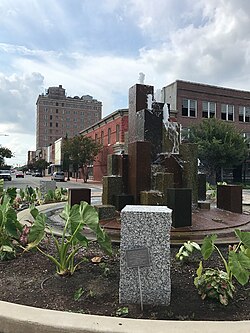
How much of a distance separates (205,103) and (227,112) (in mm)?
3756

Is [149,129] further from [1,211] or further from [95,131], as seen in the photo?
[95,131]

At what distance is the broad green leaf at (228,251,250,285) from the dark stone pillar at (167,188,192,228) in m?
3.35

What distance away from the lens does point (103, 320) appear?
2777 millimetres

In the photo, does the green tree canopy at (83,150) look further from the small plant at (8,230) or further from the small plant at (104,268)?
the small plant at (104,268)

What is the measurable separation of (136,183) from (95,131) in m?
45.0

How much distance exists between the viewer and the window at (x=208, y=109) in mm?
46375

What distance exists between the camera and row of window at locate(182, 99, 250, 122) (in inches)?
1779

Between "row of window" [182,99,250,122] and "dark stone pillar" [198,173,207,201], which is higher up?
"row of window" [182,99,250,122]

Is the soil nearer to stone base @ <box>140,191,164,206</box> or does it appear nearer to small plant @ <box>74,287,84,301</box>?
small plant @ <box>74,287,84,301</box>

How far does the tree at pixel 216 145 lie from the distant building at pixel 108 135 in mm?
8065

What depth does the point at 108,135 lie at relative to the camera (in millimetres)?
46781

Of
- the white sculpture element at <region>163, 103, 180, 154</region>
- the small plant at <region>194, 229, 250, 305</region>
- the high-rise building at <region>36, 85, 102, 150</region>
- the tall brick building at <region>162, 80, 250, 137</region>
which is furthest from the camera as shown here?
the high-rise building at <region>36, 85, 102, 150</region>

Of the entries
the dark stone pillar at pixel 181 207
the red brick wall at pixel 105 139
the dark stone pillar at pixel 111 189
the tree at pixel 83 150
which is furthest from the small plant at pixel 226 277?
the tree at pixel 83 150

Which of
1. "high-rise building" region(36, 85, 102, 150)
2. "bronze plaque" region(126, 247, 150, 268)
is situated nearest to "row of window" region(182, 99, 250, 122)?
"bronze plaque" region(126, 247, 150, 268)
